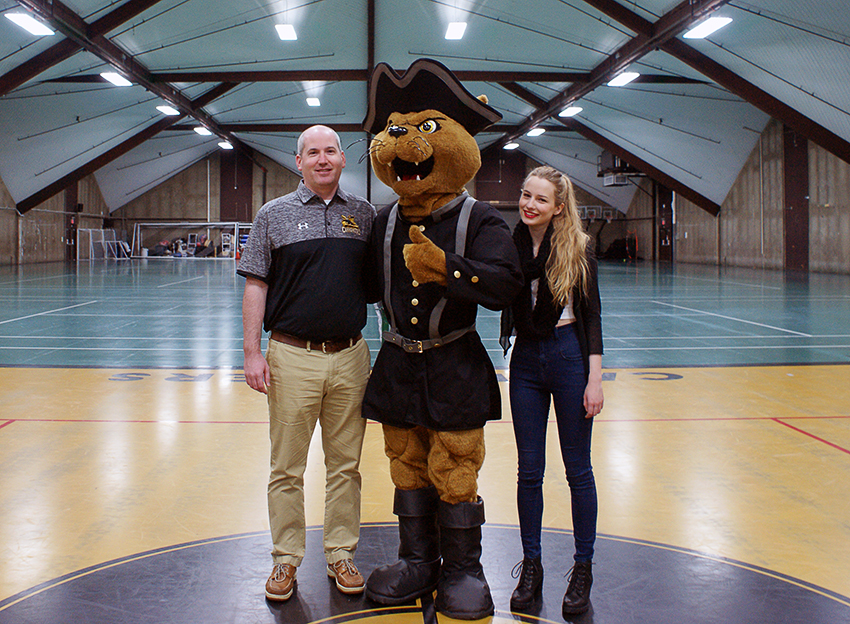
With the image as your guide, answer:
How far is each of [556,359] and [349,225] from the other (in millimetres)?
1067

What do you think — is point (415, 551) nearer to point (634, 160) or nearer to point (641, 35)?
point (641, 35)

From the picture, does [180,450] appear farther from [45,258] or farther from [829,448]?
[45,258]

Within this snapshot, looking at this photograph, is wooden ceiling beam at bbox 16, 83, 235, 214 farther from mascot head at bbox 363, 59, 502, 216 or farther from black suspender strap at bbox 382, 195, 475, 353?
black suspender strap at bbox 382, 195, 475, 353

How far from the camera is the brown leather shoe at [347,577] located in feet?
9.82

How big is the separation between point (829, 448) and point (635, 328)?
6.23 m

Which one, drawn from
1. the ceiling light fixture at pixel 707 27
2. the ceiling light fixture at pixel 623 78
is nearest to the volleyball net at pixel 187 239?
the ceiling light fixture at pixel 623 78

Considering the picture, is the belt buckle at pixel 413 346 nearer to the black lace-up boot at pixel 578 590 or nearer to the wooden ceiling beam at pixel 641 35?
the black lace-up boot at pixel 578 590

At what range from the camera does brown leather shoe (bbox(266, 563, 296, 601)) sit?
2.91 m

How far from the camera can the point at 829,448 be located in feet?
15.9

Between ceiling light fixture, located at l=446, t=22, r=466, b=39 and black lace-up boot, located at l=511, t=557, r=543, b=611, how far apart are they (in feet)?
55.6

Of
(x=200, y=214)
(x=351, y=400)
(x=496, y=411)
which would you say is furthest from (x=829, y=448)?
(x=200, y=214)

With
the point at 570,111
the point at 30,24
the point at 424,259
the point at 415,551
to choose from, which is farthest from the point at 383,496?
the point at 570,111

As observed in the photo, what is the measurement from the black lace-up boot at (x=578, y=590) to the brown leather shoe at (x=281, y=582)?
1.11m

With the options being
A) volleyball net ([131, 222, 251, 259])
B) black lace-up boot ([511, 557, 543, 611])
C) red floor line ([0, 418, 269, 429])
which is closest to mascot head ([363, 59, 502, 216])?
black lace-up boot ([511, 557, 543, 611])
